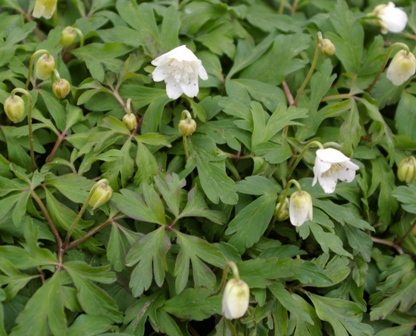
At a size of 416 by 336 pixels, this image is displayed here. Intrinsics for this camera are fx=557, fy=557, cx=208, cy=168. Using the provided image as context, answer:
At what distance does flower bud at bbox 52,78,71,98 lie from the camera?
194cm

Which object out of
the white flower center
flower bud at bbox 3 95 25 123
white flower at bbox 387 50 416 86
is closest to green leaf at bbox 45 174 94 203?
flower bud at bbox 3 95 25 123

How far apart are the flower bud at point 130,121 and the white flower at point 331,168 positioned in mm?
643

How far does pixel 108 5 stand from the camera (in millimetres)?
2338

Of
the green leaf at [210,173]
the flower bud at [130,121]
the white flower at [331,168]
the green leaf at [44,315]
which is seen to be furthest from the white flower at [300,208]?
the green leaf at [44,315]

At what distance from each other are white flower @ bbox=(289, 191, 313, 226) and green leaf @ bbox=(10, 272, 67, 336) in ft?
2.38

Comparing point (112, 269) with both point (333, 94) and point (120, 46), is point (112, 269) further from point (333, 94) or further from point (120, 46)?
point (333, 94)

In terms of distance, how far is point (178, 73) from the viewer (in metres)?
1.89

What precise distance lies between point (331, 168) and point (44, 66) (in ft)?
3.35

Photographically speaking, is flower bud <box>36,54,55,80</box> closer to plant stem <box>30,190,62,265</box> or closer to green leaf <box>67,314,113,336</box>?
plant stem <box>30,190,62,265</box>

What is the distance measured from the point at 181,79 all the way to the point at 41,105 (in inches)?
21.6

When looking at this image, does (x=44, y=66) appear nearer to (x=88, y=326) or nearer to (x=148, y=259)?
(x=148, y=259)

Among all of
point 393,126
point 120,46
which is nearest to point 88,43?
point 120,46

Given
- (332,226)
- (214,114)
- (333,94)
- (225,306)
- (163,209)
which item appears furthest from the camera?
(333,94)

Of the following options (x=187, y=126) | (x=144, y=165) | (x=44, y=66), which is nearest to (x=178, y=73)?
(x=187, y=126)
